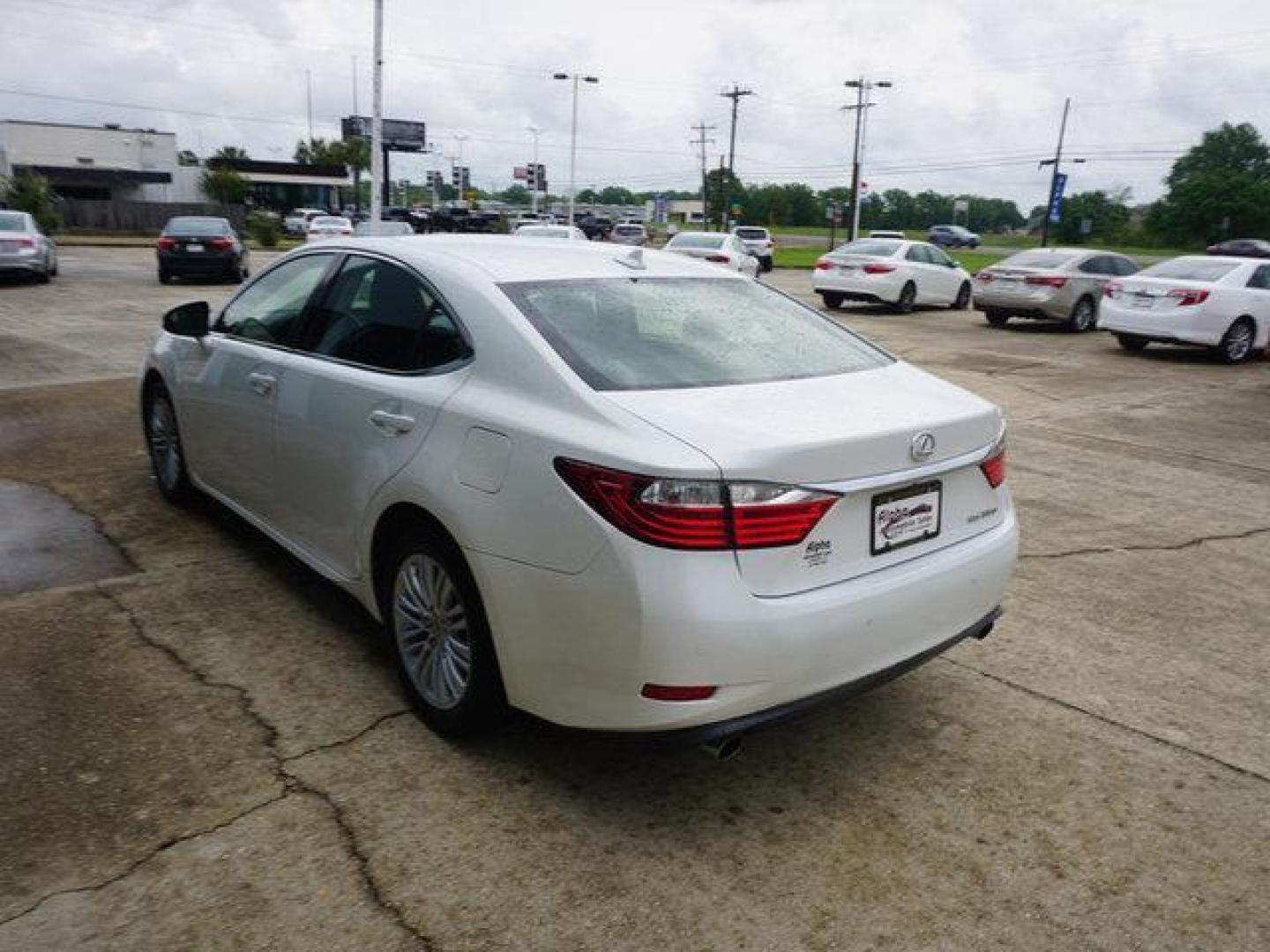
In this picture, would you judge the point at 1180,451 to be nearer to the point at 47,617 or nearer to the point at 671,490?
the point at 671,490

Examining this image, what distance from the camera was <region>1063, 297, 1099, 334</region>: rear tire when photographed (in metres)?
17.7

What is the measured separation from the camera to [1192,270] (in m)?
14.3

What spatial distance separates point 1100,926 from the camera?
2.51 meters

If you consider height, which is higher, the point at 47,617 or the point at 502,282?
the point at 502,282

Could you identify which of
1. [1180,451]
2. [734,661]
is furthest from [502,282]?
[1180,451]

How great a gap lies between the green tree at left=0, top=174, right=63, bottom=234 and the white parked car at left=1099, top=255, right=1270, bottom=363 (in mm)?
39924

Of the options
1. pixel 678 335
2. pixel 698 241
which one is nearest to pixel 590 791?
pixel 678 335

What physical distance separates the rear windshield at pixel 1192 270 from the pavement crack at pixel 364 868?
47.8 ft

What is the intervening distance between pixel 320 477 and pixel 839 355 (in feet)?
6.47

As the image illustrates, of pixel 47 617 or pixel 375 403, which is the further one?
pixel 47 617

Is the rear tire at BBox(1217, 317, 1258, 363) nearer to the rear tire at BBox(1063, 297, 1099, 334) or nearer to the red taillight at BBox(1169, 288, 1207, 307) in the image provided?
the red taillight at BBox(1169, 288, 1207, 307)

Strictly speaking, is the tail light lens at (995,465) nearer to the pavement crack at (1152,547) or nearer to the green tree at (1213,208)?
the pavement crack at (1152,547)

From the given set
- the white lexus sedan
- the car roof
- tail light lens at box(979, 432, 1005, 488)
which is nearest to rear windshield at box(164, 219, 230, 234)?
the car roof

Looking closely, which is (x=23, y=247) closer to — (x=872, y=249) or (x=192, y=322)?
(x=872, y=249)
